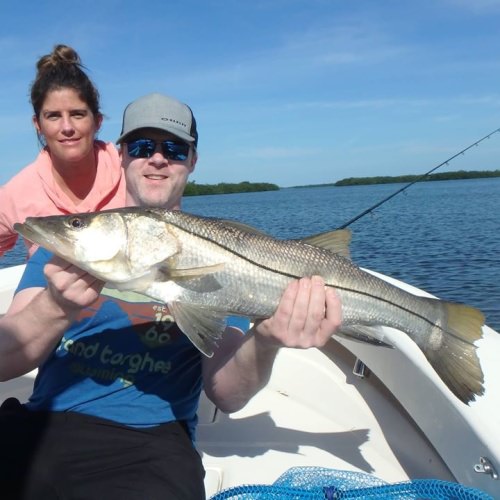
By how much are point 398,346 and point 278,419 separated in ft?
4.00

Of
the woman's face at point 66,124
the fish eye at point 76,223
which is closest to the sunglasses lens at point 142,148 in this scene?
the fish eye at point 76,223

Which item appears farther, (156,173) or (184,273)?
(156,173)

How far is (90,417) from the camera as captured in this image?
270cm

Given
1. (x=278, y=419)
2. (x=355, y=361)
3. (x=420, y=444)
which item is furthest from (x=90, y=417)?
(x=355, y=361)

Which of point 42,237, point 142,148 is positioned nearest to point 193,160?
point 142,148

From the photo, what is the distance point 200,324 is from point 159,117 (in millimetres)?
1224

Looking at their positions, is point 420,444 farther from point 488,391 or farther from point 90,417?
point 90,417

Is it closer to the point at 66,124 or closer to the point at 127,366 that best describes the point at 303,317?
A: the point at 127,366

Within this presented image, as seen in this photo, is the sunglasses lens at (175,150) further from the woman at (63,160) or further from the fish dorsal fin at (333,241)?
the woman at (63,160)

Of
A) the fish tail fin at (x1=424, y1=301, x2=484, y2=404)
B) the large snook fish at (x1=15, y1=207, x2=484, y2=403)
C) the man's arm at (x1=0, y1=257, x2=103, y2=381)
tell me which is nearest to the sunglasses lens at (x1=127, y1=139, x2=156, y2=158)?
the large snook fish at (x1=15, y1=207, x2=484, y2=403)

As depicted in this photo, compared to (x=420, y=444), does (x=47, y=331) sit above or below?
above

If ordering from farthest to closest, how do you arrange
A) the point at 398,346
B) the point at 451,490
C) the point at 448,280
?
the point at 448,280 < the point at 398,346 < the point at 451,490

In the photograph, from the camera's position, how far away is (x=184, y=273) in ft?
8.66

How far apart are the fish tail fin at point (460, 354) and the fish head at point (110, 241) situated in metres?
1.49
